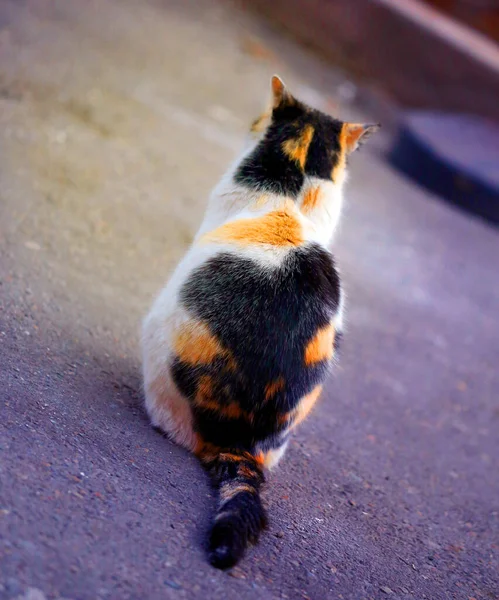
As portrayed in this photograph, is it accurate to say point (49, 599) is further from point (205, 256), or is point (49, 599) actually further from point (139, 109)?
point (139, 109)

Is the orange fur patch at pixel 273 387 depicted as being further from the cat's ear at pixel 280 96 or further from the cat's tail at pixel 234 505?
the cat's ear at pixel 280 96

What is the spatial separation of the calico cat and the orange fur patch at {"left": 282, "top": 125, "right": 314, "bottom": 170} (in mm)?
221

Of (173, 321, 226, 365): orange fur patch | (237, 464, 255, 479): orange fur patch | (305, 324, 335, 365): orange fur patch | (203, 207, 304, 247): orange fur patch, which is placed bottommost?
(237, 464, 255, 479): orange fur patch

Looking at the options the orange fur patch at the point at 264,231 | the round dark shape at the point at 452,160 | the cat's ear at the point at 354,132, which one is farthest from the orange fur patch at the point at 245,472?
the round dark shape at the point at 452,160

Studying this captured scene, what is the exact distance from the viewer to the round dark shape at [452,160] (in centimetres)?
760

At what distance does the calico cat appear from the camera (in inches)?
99.9

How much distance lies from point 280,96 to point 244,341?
53.5 inches

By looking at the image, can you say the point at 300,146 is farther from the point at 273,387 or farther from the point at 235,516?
the point at 235,516

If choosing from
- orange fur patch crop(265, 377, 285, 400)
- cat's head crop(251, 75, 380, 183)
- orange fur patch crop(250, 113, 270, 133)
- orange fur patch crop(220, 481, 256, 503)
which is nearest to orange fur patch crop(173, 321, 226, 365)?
orange fur patch crop(265, 377, 285, 400)

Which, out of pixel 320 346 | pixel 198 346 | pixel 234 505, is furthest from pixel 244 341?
pixel 234 505

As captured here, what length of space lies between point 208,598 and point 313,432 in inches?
72.4

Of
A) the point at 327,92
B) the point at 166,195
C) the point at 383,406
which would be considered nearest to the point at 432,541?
the point at 383,406

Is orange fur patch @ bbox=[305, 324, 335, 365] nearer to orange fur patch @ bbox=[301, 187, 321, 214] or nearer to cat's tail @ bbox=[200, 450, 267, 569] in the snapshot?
cat's tail @ bbox=[200, 450, 267, 569]

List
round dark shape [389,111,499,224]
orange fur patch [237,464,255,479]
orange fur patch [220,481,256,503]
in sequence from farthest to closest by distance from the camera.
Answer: round dark shape [389,111,499,224]
orange fur patch [237,464,255,479]
orange fur patch [220,481,256,503]
